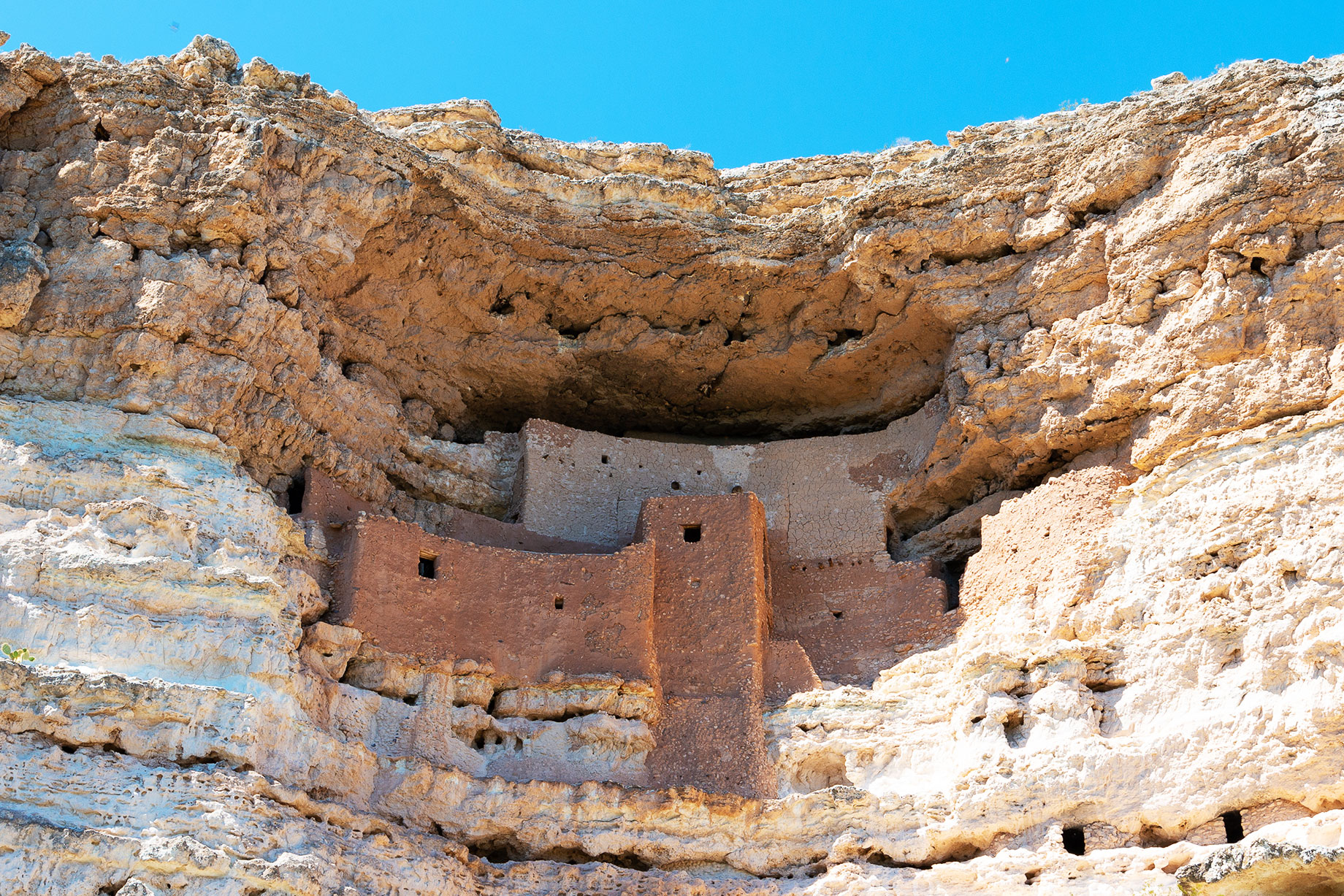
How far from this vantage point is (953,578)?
1962cm

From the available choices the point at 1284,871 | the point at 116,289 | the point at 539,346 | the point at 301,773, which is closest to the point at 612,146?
the point at 539,346

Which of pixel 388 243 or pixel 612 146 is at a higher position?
pixel 612 146

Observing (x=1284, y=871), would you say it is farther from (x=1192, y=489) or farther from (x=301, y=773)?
(x=301, y=773)

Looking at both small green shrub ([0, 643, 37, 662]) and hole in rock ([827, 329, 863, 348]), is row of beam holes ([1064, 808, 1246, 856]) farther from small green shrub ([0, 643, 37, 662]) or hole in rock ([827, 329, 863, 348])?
small green shrub ([0, 643, 37, 662])

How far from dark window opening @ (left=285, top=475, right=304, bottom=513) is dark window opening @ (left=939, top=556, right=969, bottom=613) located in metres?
7.83

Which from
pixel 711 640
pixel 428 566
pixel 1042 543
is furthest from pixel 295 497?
pixel 1042 543

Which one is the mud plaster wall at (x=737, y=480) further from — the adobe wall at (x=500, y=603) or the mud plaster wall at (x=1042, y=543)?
the adobe wall at (x=500, y=603)

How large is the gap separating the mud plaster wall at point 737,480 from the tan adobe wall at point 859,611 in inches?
19.4

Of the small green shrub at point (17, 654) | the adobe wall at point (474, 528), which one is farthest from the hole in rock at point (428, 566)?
the small green shrub at point (17, 654)

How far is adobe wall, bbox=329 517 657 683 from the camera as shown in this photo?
17062mm

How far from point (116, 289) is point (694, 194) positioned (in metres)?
7.78

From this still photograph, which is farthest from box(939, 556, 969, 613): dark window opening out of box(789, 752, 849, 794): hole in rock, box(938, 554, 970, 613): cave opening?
box(789, 752, 849, 794): hole in rock

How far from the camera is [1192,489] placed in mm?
16906

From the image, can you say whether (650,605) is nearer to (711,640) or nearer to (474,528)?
(711,640)
